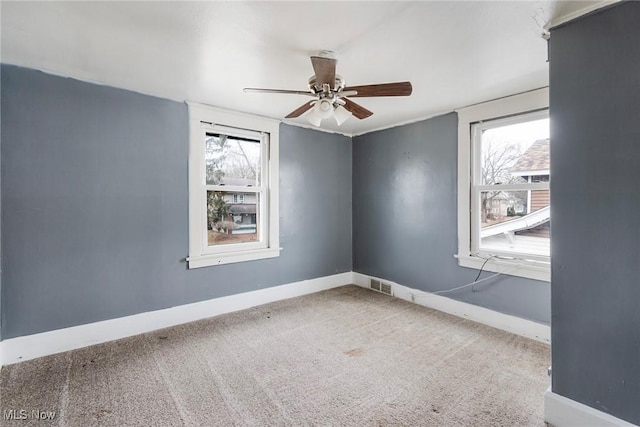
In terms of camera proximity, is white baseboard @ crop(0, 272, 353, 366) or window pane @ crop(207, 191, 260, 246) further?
window pane @ crop(207, 191, 260, 246)

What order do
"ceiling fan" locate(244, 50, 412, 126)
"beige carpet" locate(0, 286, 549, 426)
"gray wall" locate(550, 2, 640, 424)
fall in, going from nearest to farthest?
"gray wall" locate(550, 2, 640, 424)
"beige carpet" locate(0, 286, 549, 426)
"ceiling fan" locate(244, 50, 412, 126)

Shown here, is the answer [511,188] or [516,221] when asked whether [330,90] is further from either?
[516,221]

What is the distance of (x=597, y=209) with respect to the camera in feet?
5.09

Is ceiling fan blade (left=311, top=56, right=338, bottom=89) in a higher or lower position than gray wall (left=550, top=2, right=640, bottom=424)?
higher

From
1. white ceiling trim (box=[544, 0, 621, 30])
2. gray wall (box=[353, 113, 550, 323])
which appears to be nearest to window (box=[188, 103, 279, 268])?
gray wall (box=[353, 113, 550, 323])

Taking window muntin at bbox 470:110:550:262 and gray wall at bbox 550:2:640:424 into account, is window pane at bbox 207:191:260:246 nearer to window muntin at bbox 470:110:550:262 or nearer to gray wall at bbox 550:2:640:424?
window muntin at bbox 470:110:550:262

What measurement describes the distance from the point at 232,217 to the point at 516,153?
3043 mm

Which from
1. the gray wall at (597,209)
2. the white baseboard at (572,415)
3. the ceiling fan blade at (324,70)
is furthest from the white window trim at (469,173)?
the ceiling fan blade at (324,70)

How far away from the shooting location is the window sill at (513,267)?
258 cm

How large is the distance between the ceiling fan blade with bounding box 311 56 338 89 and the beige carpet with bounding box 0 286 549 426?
2.04 m

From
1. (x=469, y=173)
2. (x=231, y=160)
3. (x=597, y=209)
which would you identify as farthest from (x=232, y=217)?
(x=597, y=209)

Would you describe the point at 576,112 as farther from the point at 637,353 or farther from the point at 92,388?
the point at 92,388

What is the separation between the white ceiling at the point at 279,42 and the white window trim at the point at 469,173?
14 centimetres

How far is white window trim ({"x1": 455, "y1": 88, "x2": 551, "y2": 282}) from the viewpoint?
103 inches
